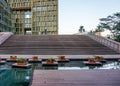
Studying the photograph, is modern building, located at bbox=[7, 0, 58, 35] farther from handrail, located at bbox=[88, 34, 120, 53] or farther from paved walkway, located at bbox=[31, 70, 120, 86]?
paved walkway, located at bbox=[31, 70, 120, 86]

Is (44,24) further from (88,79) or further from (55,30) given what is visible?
(88,79)

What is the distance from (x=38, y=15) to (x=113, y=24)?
2817 inches

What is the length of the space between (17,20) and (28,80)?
100742 millimetres

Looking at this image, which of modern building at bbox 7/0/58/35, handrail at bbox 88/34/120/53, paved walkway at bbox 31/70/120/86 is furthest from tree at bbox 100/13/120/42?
modern building at bbox 7/0/58/35

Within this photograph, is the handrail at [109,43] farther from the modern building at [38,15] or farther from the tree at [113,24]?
the modern building at [38,15]

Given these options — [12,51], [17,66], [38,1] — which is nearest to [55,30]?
[38,1]

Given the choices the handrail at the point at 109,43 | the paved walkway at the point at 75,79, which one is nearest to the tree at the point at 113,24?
the handrail at the point at 109,43

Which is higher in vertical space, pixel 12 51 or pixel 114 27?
pixel 114 27

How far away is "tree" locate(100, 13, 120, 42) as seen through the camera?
37869mm

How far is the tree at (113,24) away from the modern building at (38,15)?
68046mm

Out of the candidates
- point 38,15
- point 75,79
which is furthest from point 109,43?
point 38,15

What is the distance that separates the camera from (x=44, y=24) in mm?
107938

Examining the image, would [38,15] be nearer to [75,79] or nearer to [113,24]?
[113,24]

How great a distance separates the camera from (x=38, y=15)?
108 metres
